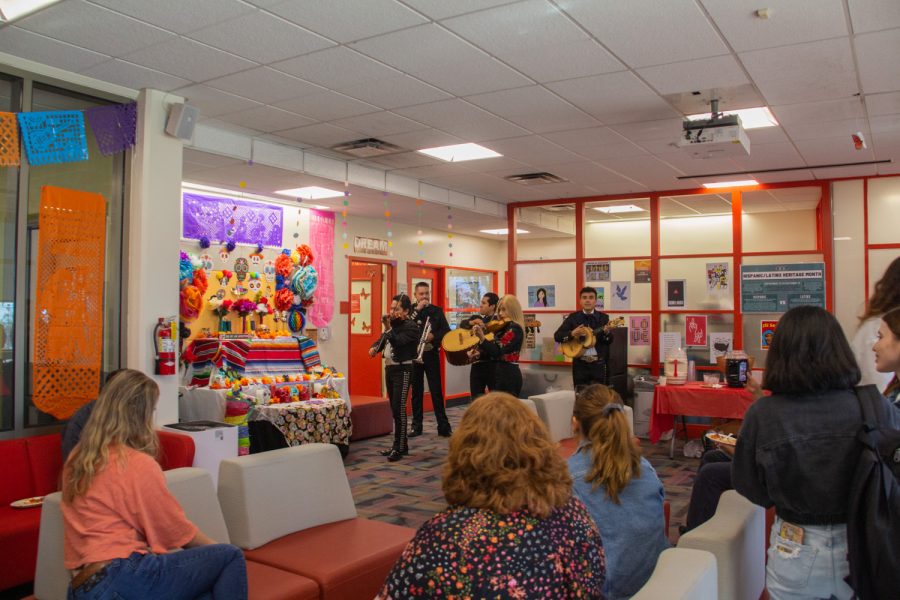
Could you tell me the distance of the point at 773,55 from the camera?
14.2ft

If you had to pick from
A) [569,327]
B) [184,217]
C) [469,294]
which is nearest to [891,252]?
[569,327]

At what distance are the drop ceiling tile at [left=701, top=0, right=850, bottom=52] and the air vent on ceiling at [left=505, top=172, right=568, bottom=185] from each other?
3825 millimetres

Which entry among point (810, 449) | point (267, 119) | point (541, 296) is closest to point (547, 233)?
point (541, 296)

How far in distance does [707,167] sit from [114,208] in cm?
558

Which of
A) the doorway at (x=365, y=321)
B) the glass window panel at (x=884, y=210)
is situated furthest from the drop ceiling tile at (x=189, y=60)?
the glass window panel at (x=884, y=210)

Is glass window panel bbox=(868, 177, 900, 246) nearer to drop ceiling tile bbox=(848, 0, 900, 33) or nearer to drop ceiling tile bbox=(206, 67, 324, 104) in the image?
drop ceiling tile bbox=(848, 0, 900, 33)

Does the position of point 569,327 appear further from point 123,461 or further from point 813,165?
point 123,461

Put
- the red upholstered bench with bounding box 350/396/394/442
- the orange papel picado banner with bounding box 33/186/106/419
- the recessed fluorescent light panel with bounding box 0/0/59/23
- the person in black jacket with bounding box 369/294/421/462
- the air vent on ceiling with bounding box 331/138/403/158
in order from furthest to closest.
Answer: the red upholstered bench with bounding box 350/396/394/442
the person in black jacket with bounding box 369/294/421/462
the air vent on ceiling with bounding box 331/138/403/158
the orange papel picado banner with bounding box 33/186/106/419
the recessed fluorescent light panel with bounding box 0/0/59/23

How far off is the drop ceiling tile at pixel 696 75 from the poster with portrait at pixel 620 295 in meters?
4.26

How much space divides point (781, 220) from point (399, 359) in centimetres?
520

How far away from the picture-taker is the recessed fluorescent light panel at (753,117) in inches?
218

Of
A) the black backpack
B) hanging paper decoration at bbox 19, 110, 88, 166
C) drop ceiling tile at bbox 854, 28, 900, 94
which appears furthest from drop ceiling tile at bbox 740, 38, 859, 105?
hanging paper decoration at bbox 19, 110, 88, 166

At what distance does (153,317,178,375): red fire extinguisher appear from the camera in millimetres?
5082

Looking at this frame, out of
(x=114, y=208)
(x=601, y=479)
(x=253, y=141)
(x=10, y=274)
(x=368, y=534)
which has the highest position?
(x=253, y=141)
